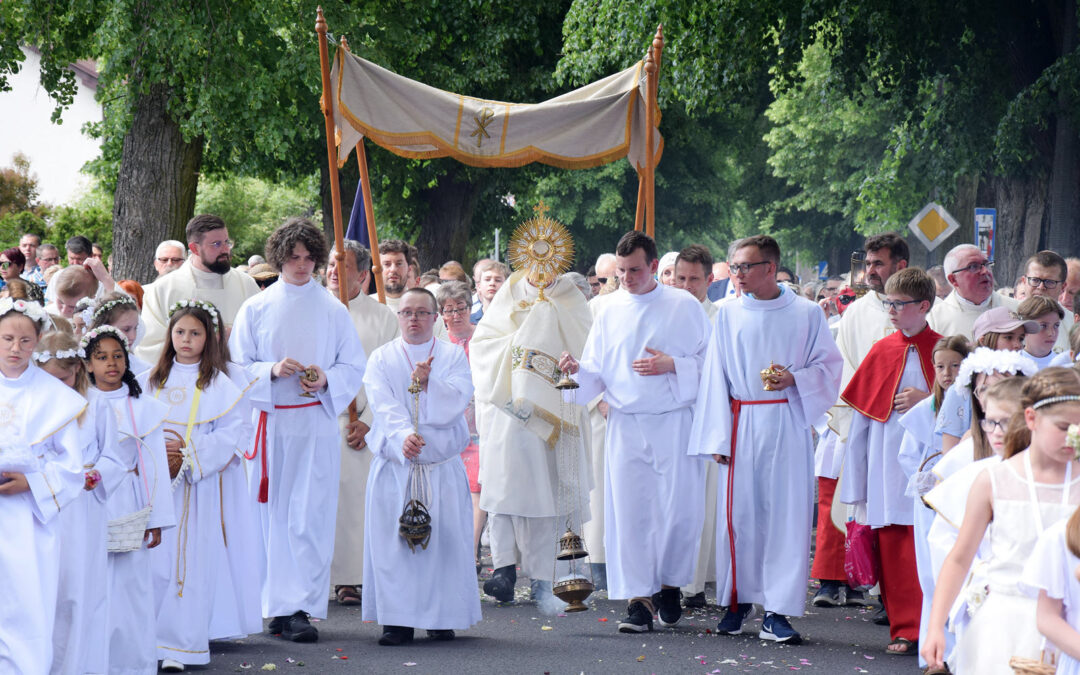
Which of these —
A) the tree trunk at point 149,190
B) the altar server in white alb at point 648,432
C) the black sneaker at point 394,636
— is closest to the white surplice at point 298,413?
the black sneaker at point 394,636

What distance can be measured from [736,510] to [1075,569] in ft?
13.1

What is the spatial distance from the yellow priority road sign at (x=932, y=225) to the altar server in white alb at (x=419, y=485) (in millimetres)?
12279

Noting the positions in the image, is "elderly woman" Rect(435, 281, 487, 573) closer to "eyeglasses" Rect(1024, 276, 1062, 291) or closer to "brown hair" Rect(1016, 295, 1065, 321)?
"eyeglasses" Rect(1024, 276, 1062, 291)

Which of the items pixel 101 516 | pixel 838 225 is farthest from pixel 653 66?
pixel 838 225

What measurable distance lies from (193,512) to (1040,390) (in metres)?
4.52

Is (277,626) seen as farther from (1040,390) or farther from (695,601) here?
(1040,390)

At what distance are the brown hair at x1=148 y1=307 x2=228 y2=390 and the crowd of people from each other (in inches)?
0.6

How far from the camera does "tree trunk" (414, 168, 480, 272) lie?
26.0 metres

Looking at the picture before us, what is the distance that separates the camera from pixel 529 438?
30.9 feet

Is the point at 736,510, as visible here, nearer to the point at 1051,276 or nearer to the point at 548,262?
the point at 548,262

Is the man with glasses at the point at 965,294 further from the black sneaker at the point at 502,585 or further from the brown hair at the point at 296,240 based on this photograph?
the brown hair at the point at 296,240

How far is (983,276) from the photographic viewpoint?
890cm

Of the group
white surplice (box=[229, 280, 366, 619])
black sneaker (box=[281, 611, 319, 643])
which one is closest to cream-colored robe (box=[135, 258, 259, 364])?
white surplice (box=[229, 280, 366, 619])

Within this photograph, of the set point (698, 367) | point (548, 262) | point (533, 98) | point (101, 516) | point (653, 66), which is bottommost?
point (101, 516)
